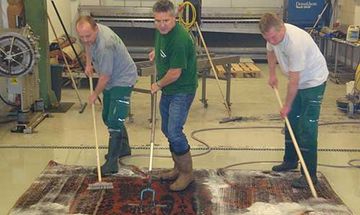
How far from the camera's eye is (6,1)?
619 centimetres

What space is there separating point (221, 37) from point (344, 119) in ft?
16.7

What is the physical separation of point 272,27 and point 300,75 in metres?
0.45

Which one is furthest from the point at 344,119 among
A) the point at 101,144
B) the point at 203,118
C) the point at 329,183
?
the point at 101,144

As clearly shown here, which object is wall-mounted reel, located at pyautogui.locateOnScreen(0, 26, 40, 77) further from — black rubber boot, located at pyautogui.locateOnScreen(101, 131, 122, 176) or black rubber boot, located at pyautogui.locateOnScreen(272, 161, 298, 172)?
black rubber boot, located at pyautogui.locateOnScreen(272, 161, 298, 172)

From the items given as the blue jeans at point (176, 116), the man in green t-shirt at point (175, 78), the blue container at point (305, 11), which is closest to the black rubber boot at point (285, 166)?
the man in green t-shirt at point (175, 78)

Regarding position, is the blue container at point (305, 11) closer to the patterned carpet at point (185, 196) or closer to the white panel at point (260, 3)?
the white panel at point (260, 3)

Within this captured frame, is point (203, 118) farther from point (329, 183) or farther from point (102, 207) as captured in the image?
point (102, 207)

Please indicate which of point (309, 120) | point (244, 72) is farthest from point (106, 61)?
point (244, 72)

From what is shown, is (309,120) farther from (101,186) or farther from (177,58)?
(101,186)

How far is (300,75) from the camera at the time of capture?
378 cm

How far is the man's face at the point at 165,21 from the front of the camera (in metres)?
3.45

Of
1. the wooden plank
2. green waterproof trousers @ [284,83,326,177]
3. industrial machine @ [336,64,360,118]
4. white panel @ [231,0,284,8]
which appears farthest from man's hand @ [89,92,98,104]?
white panel @ [231,0,284,8]

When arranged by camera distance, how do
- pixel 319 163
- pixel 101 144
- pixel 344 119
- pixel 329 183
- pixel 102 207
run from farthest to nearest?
pixel 344 119
pixel 101 144
pixel 319 163
pixel 329 183
pixel 102 207

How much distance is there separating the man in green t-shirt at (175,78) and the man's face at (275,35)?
1.76 feet
